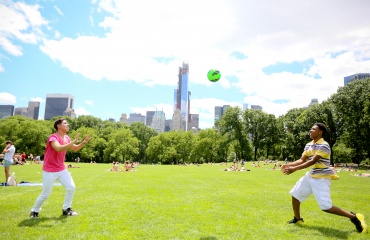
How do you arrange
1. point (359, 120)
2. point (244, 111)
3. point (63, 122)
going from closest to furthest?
point (63, 122) → point (359, 120) → point (244, 111)

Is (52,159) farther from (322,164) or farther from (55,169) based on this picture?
(322,164)

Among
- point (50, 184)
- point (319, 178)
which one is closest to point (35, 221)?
point (50, 184)

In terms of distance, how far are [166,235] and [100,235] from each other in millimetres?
1586

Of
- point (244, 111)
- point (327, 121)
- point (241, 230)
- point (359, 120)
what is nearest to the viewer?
point (241, 230)

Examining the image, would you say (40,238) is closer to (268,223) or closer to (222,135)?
(268,223)

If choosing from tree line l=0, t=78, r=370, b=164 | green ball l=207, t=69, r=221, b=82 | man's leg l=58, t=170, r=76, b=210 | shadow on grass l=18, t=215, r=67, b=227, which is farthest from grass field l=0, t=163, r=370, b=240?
tree line l=0, t=78, r=370, b=164

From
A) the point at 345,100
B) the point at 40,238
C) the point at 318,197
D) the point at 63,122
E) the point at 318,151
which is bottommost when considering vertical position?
the point at 40,238

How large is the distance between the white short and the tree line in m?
58.7

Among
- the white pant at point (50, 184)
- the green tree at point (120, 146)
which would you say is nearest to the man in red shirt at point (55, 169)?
the white pant at point (50, 184)

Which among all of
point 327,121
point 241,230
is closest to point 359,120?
point 327,121

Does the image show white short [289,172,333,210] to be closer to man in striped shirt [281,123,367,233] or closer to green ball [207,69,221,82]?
man in striped shirt [281,123,367,233]

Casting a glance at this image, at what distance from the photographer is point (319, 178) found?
725 centimetres

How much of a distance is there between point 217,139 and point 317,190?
87.3 metres

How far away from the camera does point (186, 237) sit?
20.1ft
